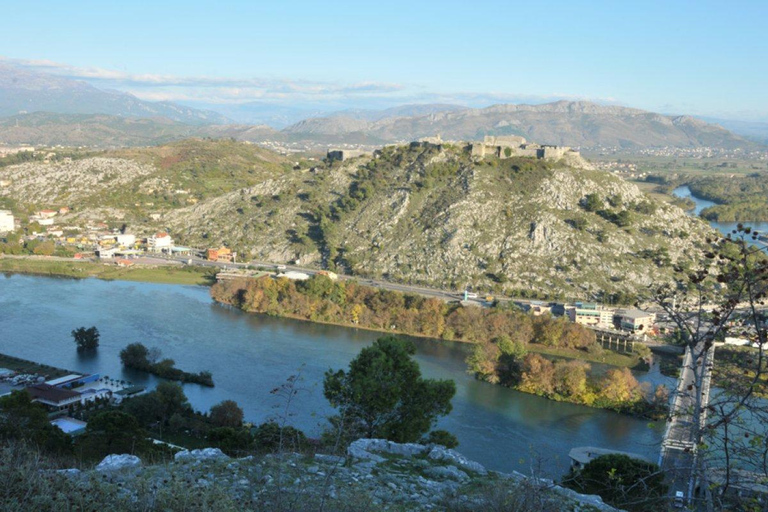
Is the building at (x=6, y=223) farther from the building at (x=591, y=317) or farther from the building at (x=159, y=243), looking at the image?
the building at (x=591, y=317)

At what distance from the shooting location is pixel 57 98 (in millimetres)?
174375

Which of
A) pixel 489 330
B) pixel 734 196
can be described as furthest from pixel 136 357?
pixel 734 196

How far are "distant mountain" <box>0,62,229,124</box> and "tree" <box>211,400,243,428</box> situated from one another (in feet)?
525

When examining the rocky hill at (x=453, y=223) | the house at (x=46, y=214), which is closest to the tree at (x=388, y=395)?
the rocky hill at (x=453, y=223)

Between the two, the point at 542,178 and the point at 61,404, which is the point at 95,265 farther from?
the point at 542,178

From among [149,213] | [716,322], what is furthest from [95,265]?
[716,322]

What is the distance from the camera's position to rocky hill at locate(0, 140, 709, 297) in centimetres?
2670

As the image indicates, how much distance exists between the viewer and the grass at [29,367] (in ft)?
53.2

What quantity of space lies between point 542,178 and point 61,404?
74.2ft

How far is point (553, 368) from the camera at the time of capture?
1719 centimetres

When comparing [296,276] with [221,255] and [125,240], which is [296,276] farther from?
[125,240]

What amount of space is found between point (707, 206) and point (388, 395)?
4834cm

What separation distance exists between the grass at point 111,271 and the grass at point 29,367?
10.7 metres

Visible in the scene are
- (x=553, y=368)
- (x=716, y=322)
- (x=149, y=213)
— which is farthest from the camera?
(x=149, y=213)
